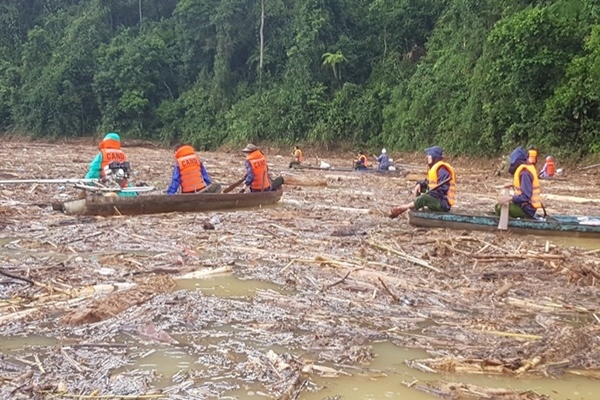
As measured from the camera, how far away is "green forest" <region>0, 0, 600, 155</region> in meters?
24.7

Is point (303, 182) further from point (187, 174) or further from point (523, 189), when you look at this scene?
point (523, 189)

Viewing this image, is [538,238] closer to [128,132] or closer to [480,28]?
[480,28]

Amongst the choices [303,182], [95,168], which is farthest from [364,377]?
[303,182]

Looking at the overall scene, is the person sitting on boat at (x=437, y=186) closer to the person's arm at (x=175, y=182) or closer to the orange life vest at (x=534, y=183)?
the orange life vest at (x=534, y=183)

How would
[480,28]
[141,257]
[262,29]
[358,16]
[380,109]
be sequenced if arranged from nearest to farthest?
[141,257]
[480,28]
[380,109]
[358,16]
[262,29]

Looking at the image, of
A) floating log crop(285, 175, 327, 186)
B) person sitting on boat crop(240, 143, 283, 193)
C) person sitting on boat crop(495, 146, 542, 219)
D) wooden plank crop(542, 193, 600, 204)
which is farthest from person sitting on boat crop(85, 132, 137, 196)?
wooden plank crop(542, 193, 600, 204)

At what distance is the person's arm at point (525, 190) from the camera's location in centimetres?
1059

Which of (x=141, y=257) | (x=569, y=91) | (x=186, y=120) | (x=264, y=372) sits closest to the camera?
(x=264, y=372)

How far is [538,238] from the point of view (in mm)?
10328

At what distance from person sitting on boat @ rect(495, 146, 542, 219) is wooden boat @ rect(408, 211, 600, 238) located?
1.16 feet

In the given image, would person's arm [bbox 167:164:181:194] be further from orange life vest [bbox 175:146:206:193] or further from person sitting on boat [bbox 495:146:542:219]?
person sitting on boat [bbox 495:146:542:219]

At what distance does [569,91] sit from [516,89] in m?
3.01

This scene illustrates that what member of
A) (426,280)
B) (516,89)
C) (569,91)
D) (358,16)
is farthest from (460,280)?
(358,16)

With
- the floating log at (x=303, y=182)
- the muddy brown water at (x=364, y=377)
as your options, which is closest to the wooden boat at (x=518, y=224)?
the muddy brown water at (x=364, y=377)
